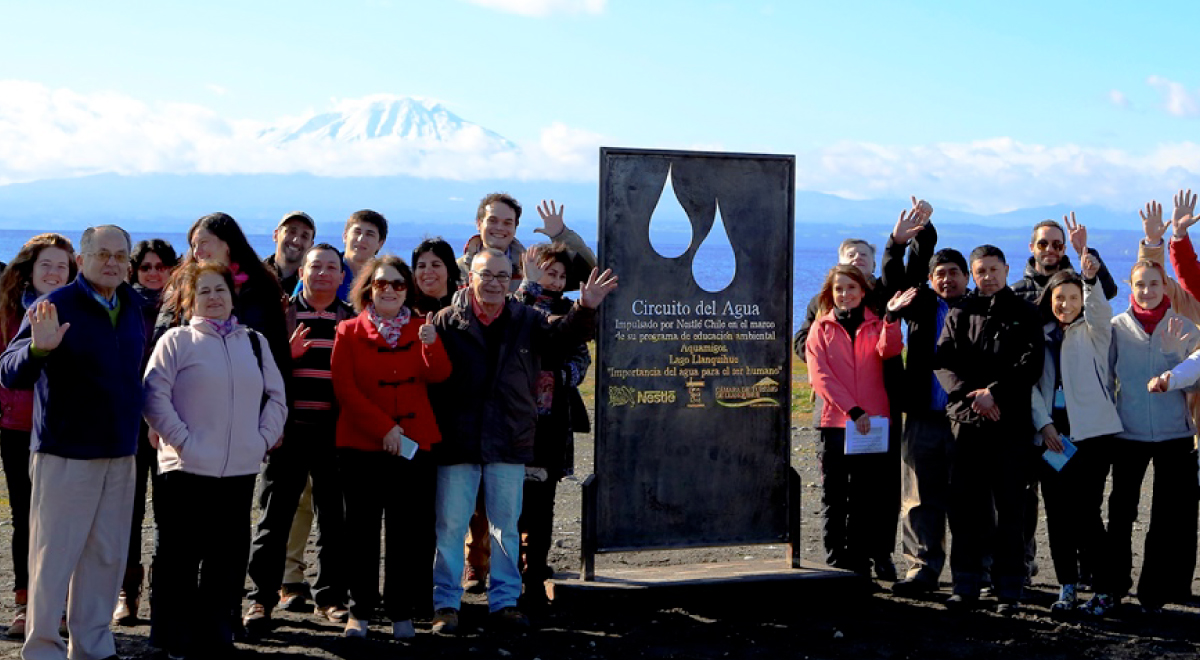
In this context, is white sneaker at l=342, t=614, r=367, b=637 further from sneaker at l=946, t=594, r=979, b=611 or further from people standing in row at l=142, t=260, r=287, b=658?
sneaker at l=946, t=594, r=979, b=611

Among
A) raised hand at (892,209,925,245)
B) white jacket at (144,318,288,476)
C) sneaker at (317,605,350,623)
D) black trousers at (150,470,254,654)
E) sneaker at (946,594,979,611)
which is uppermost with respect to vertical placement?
raised hand at (892,209,925,245)

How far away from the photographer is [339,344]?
7.09m

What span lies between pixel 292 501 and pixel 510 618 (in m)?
1.34

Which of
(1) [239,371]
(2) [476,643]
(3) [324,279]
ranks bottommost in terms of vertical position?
(2) [476,643]

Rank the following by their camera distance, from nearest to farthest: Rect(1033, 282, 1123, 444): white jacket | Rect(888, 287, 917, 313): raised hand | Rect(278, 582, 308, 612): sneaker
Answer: Rect(278, 582, 308, 612): sneaker
Rect(1033, 282, 1123, 444): white jacket
Rect(888, 287, 917, 313): raised hand

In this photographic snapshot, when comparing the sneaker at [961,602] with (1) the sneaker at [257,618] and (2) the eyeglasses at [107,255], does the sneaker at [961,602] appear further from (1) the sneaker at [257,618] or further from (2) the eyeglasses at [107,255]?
(2) the eyeglasses at [107,255]

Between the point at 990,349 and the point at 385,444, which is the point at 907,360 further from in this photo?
the point at 385,444

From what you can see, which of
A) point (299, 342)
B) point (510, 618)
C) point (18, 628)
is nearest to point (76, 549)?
point (18, 628)

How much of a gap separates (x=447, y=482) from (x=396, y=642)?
34.8 inches

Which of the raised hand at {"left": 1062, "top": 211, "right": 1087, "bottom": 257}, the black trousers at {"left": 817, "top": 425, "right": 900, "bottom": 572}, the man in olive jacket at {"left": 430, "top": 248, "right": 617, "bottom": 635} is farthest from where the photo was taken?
the raised hand at {"left": 1062, "top": 211, "right": 1087, "bottom": 257}

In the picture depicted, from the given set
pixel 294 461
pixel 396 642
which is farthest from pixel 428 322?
pixel 396 642

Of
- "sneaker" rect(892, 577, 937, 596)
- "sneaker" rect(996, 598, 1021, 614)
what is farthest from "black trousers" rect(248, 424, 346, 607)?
"sneaker" rect(996, 598, 1021, 614)

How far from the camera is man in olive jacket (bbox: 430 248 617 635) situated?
730 cm

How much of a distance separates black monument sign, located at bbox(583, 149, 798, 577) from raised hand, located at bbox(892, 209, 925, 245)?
0.65m
